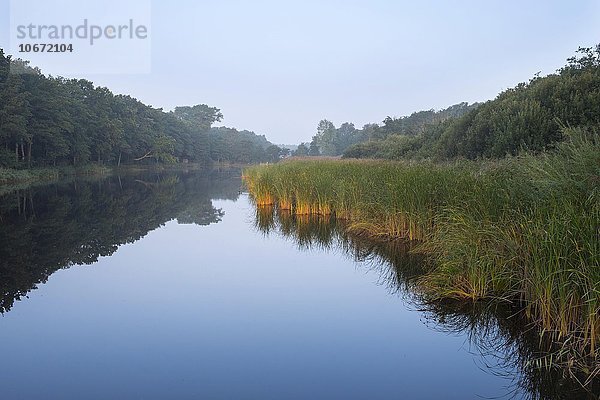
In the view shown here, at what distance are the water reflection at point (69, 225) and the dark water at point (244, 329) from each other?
0.23 ft

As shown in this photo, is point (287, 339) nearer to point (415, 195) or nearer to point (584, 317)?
point (584, 317)

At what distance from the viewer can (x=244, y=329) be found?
4750mm

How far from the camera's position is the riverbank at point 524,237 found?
3.87 m

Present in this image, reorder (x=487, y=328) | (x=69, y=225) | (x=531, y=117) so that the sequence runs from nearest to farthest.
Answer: (x=487, y=328) → (x=69, y=225) → (x=531, y=117)

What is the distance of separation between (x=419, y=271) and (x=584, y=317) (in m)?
2.73

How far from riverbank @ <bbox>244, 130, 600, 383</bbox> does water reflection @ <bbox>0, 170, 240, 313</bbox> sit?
5.25 m

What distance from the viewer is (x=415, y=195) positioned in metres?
8.05

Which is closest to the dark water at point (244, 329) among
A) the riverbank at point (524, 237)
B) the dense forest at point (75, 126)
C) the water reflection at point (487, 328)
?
the water reflection at point (487, 328)

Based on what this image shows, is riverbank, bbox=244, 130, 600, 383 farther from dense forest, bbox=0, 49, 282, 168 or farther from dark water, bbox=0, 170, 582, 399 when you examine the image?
dense forest, bbox=0, 49, 282, 168

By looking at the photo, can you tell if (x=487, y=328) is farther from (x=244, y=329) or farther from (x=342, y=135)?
(x=342, y=135)

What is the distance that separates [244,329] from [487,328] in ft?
7.99

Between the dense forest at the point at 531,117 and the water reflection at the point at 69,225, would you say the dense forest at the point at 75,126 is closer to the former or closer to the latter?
the water reflection at the point at 69,225

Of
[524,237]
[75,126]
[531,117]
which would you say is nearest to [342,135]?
[75,126]

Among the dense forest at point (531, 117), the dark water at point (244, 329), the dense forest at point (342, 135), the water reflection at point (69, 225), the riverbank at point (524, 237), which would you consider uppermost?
the dense forest at point (342, 135)
